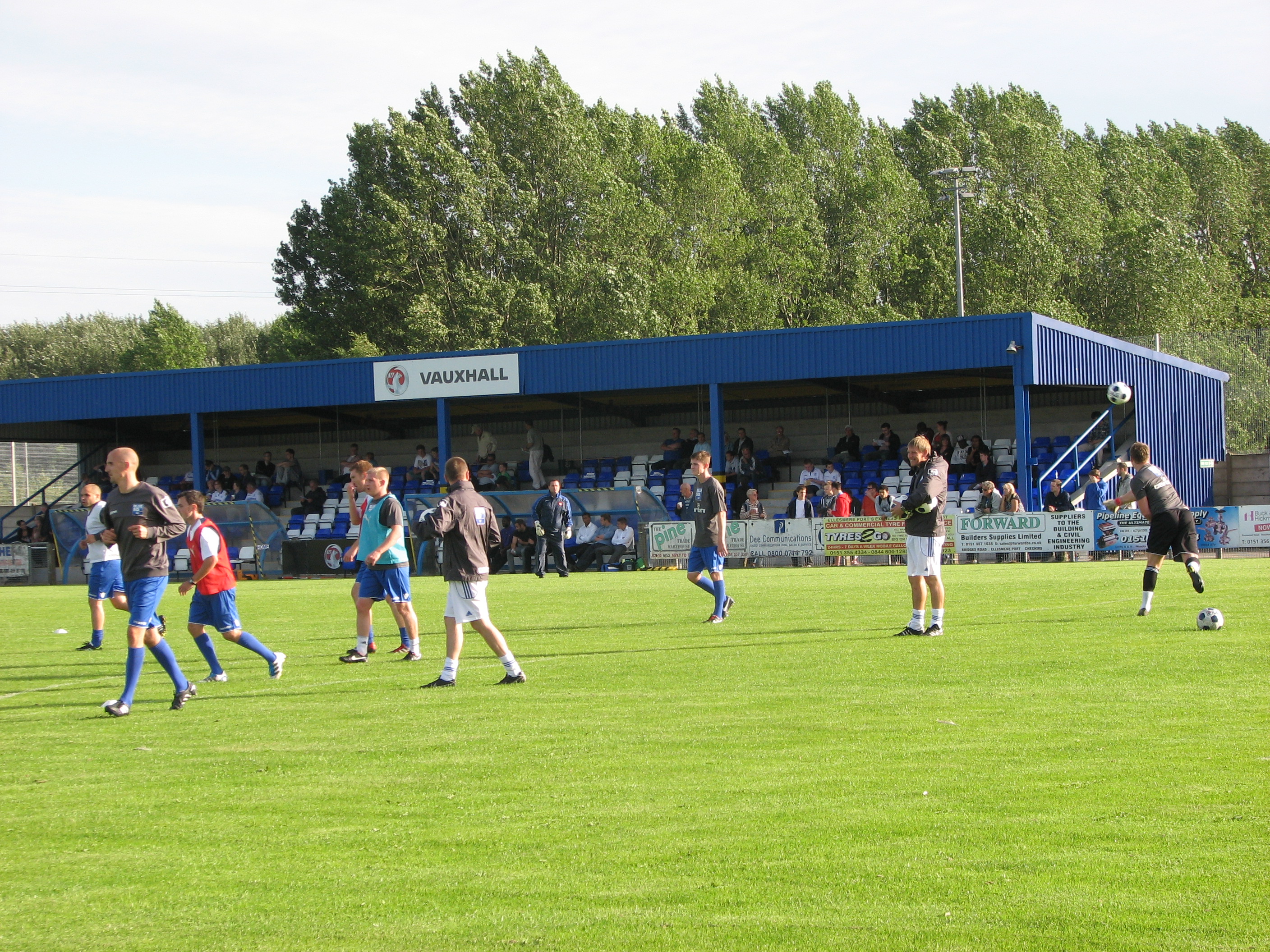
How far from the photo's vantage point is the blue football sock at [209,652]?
35.8 ft

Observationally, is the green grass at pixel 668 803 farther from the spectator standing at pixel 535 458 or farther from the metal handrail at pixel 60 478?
the metal handrail at pixel 60 478

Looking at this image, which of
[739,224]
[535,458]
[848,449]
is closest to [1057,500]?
[848,449]

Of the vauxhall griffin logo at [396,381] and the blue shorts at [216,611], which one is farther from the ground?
the vauxhall griffin logo at [396,381]

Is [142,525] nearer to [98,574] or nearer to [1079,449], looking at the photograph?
[98,574]

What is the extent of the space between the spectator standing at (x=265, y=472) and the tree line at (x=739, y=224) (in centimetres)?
1593

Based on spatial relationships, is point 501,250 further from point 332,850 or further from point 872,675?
point 332,850

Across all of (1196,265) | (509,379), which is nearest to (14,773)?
(509,379)

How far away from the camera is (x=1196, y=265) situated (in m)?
59.5

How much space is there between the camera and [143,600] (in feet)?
30.1

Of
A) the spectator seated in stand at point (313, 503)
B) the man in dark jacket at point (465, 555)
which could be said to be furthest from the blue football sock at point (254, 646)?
the spectator seated in stand at point (313, 503)

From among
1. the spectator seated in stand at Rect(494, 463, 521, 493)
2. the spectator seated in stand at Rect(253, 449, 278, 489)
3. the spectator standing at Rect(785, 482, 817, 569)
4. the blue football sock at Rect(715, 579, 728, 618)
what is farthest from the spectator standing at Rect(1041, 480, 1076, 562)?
the spectator seated in stand at Rect(253, 449, 278, 489)

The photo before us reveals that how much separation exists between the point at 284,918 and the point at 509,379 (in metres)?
32.7

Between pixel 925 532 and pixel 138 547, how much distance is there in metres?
7.32

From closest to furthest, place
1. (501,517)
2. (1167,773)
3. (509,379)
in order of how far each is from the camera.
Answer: (1167,773)
(501,517)
(509,379)
